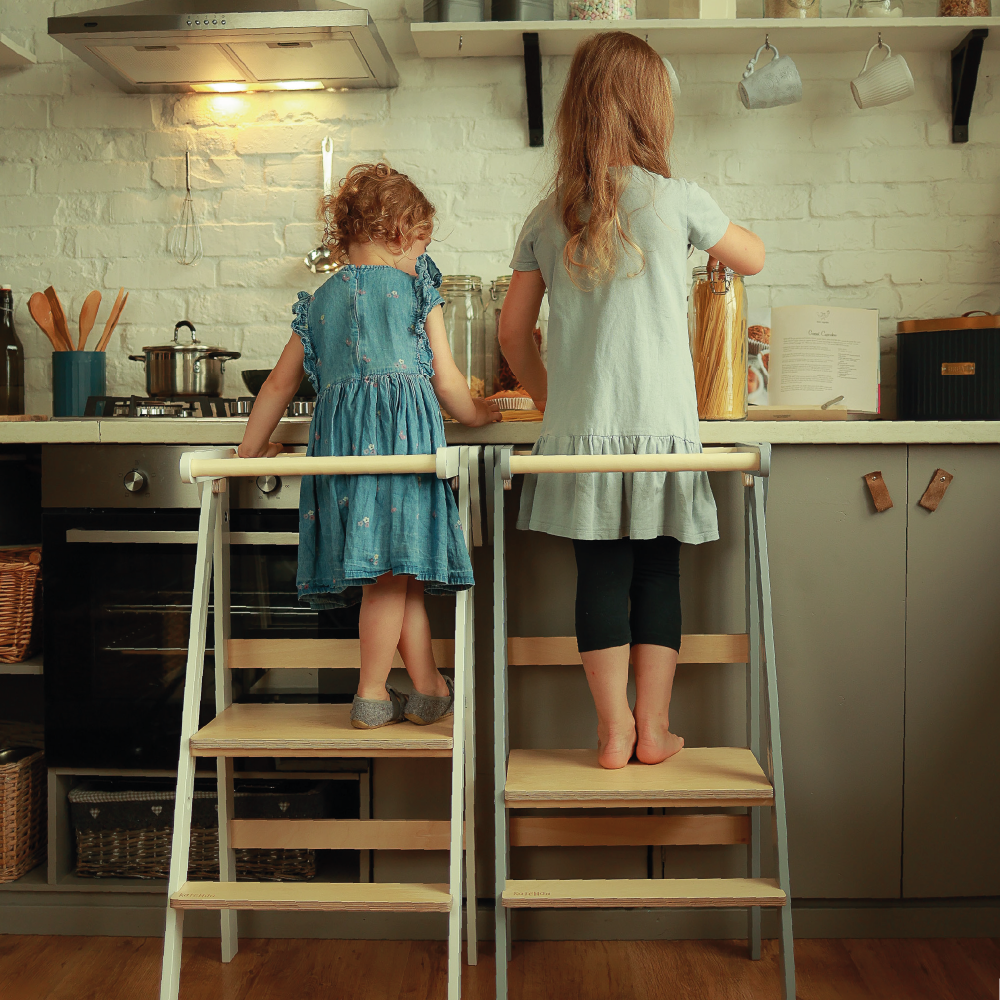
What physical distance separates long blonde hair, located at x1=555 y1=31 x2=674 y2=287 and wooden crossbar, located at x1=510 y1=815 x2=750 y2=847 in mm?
906

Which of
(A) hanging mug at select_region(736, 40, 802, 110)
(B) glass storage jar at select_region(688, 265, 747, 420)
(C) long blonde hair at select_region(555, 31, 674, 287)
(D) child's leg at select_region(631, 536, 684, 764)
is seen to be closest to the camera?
(C) long blonde hair at select_region(555, 31, 674, 287)

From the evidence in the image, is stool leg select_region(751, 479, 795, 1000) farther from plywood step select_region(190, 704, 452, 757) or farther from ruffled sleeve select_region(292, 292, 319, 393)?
ruffled sleeve select_region(292, 292, 319, 393)

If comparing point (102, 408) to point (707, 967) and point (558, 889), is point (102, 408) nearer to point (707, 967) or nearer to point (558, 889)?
point (558, 889)

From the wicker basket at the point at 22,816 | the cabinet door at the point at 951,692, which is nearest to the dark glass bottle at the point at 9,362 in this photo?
the wicker basket at the point at 22,816

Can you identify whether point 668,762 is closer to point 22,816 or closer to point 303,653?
→ point 303,653

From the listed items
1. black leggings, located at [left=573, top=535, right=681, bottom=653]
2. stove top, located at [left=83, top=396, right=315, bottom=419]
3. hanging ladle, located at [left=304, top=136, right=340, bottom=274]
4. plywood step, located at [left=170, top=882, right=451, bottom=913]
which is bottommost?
plywood step, located at [left=170, top=882, right=451, bottom=913]

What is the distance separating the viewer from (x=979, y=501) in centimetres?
162

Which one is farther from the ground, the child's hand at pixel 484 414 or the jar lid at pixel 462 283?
the jar lid at pixel 462 283

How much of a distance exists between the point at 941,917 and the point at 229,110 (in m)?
2.33

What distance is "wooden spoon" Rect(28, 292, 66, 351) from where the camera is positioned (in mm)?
2242

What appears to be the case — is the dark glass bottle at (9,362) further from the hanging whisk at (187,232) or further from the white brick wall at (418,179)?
the hanging whisk at (187,232)

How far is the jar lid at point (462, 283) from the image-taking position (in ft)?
6.66

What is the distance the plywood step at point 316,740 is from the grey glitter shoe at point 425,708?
0.5 inches

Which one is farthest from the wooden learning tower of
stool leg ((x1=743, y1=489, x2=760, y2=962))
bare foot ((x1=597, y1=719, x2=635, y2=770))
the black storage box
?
the black storage box
